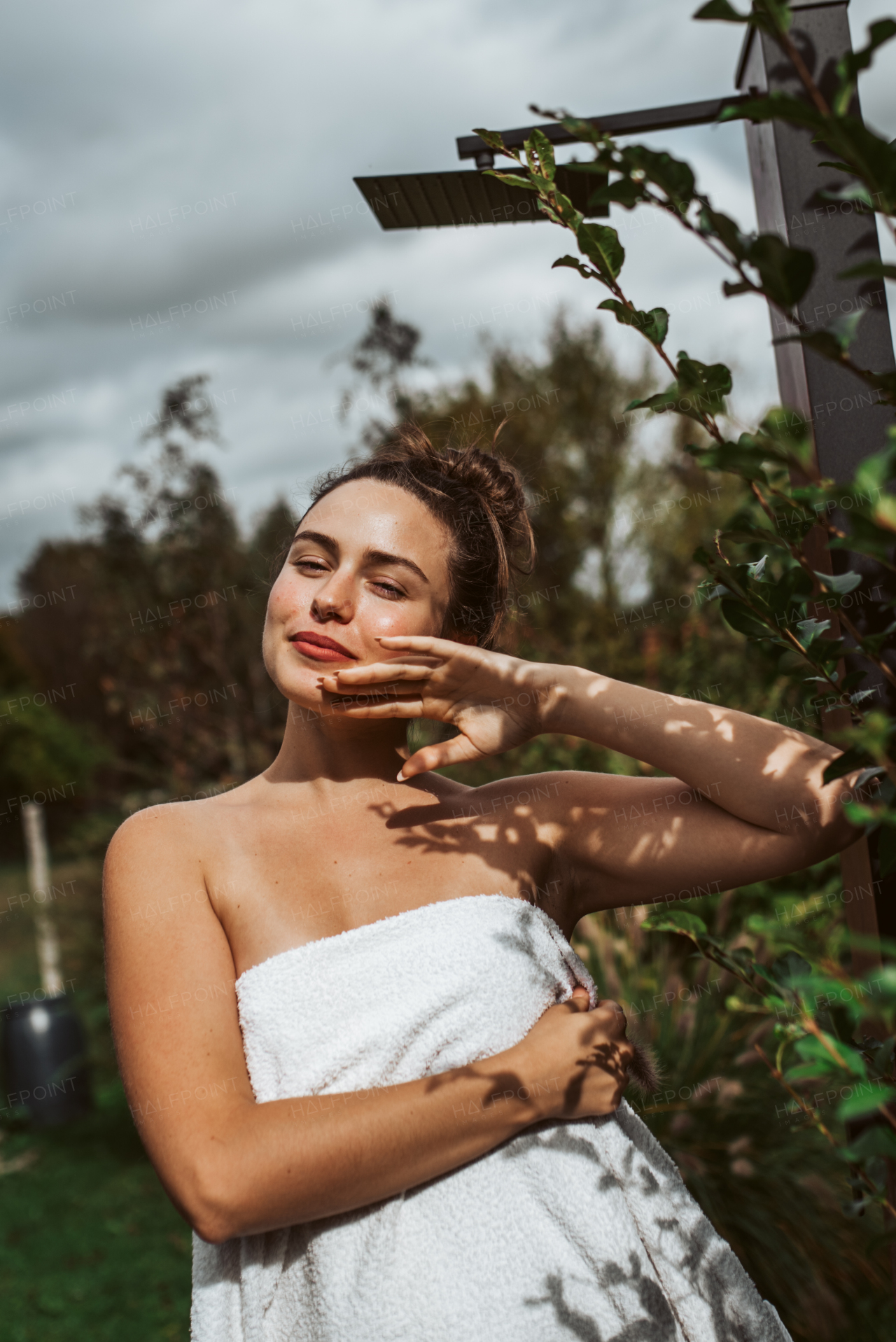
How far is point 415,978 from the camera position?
59.6 inches

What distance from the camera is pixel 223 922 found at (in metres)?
1.56

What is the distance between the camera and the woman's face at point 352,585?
5.42 ft

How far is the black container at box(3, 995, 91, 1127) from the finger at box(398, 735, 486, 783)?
6.32 m

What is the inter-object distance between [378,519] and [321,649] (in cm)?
29

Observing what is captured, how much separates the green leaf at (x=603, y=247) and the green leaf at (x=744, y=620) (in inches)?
14.4

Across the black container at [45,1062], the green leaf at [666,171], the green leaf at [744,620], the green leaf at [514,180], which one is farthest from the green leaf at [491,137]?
the black container at [45,1062]

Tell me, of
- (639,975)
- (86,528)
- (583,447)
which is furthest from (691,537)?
(639,975)

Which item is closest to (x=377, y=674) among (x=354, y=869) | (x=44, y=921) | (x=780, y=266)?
(x=354, y=869)

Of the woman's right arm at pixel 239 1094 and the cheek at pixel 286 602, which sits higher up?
the cheek at pixel 286 602

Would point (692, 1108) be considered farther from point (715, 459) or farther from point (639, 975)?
point (715, 459)

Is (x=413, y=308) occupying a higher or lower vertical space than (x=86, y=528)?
higher

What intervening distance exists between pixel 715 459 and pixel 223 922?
1.14 meters

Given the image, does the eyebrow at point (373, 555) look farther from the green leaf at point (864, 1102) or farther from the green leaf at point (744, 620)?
the green leaf at point (864, 1102)

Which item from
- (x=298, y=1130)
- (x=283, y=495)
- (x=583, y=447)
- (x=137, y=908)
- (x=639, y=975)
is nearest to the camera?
(x=298, y=1130)
